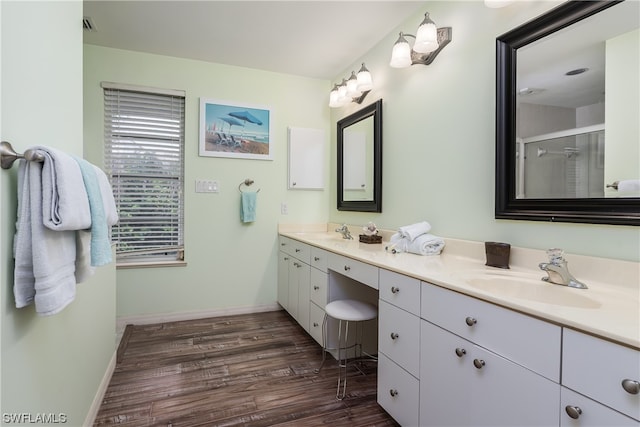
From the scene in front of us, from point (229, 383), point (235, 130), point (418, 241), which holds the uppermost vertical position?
point (235, 130)

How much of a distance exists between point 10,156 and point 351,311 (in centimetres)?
162

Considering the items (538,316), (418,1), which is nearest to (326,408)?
(538,316)

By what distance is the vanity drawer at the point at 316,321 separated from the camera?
225 centimetres

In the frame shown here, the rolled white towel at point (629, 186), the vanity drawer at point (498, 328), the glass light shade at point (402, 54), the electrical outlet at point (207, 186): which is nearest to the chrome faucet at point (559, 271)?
the rolled white towel at point (629, 186)

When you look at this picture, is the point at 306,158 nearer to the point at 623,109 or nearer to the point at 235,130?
the point at 235,130

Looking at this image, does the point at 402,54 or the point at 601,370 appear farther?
the point at 402,54

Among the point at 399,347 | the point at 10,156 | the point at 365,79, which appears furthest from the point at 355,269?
the point at 365,79

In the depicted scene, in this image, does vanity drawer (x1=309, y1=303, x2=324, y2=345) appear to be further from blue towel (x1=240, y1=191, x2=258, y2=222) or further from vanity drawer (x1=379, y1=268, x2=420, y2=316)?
blue towel (x1=240, y1=191, x2=258, y2=222)

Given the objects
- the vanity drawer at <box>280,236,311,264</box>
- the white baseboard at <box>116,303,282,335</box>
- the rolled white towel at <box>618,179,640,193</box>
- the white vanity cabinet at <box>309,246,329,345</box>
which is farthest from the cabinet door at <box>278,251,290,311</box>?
the rolled white towel at <box>618,179,640,193</box>

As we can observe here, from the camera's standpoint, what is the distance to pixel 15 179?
0.89m

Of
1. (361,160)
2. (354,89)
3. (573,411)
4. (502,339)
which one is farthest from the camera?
(361,160)

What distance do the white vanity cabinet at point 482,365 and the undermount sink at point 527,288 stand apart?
12 centimetres

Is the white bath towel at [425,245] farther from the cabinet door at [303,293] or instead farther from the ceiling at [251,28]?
the ceiling at [251,28]

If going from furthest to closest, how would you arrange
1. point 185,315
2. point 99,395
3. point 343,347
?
point 185,315 → point 343,347 → point 99,395
